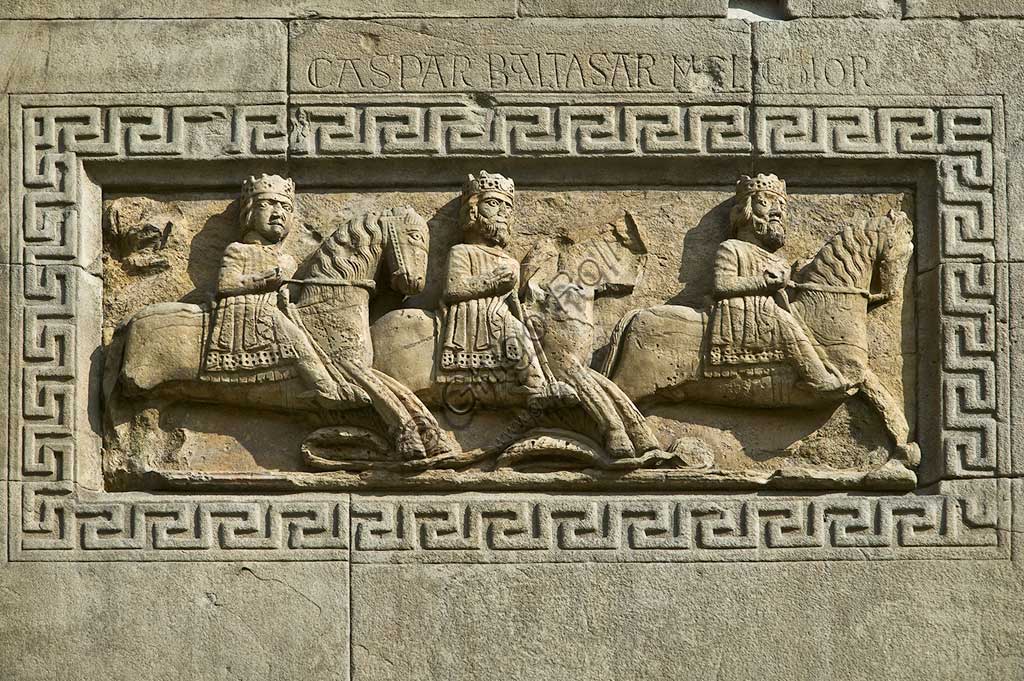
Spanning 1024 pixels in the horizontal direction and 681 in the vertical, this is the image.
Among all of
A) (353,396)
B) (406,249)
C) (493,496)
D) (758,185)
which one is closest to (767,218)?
(758,185)

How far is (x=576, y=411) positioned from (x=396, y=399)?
2.71 feet

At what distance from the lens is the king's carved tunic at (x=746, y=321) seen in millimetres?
8883

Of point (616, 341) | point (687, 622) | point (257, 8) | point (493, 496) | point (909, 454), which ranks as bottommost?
point (687, 622)

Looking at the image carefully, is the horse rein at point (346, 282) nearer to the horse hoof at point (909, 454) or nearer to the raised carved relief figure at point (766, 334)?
the raised carved relief figure at point (766, 334)

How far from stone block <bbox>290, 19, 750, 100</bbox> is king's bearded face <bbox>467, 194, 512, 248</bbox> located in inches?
21.7

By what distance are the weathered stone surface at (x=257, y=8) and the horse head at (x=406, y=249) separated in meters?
1.01

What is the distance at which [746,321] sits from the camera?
891 cm

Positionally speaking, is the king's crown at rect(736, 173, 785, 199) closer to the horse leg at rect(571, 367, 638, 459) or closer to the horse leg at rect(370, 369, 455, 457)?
the horse leg at rect(571, 367, 638, 459)

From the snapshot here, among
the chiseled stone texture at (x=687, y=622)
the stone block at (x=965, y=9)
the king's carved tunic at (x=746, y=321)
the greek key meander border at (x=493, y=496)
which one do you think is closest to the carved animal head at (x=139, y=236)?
the greek key meander border at (x=493, y=496)

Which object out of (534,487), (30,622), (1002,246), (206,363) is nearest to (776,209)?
(1002,246)

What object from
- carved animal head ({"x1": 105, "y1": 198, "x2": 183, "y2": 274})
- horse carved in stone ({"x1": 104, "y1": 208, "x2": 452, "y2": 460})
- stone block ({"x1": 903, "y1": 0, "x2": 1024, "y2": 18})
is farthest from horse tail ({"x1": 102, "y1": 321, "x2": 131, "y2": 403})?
stone block ({"x1": 903, "y1": 0, "x2": 1024, "y2": 18})

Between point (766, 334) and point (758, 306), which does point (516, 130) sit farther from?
point (766, 334)

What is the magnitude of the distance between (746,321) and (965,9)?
189 cm

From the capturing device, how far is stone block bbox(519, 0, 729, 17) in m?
9.23
